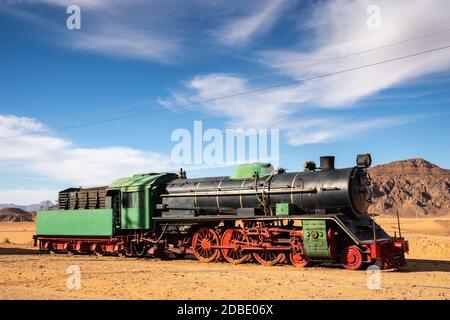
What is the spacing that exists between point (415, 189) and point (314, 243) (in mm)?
142661

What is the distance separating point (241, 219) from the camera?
53.9ft

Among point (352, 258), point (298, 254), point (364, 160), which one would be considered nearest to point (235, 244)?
point (298, 254)

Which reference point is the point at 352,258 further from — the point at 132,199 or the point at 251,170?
the point at 132,199

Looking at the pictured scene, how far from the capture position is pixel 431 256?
21.1 m

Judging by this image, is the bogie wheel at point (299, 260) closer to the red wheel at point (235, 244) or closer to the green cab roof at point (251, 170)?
the red wheel at point (235, 244)

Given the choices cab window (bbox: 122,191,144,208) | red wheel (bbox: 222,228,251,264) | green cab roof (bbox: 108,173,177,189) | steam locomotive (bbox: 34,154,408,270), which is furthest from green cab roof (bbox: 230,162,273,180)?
cab window (bbox: 122,191,144,208)

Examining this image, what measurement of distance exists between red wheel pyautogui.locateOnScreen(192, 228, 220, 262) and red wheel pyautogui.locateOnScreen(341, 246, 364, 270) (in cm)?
479

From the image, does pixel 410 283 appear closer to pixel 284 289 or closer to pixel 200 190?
pixel 284 289

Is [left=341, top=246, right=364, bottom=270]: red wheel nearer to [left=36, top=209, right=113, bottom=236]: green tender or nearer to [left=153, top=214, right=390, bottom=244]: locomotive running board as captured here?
[left=153, top=214, right=390, bottom=244]: locomotive running board

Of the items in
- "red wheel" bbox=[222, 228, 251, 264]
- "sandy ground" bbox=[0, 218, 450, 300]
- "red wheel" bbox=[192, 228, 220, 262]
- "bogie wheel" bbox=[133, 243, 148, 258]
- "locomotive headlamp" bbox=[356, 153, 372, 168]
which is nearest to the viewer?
"sandy ground" bbox=[0, 218, 450, 300]

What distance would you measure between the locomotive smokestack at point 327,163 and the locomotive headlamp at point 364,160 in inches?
34.2

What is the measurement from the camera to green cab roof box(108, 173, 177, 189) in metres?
19.9

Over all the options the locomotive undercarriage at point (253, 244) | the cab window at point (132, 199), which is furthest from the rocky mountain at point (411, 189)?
the locomotive undercarriage at point (253, 244)
